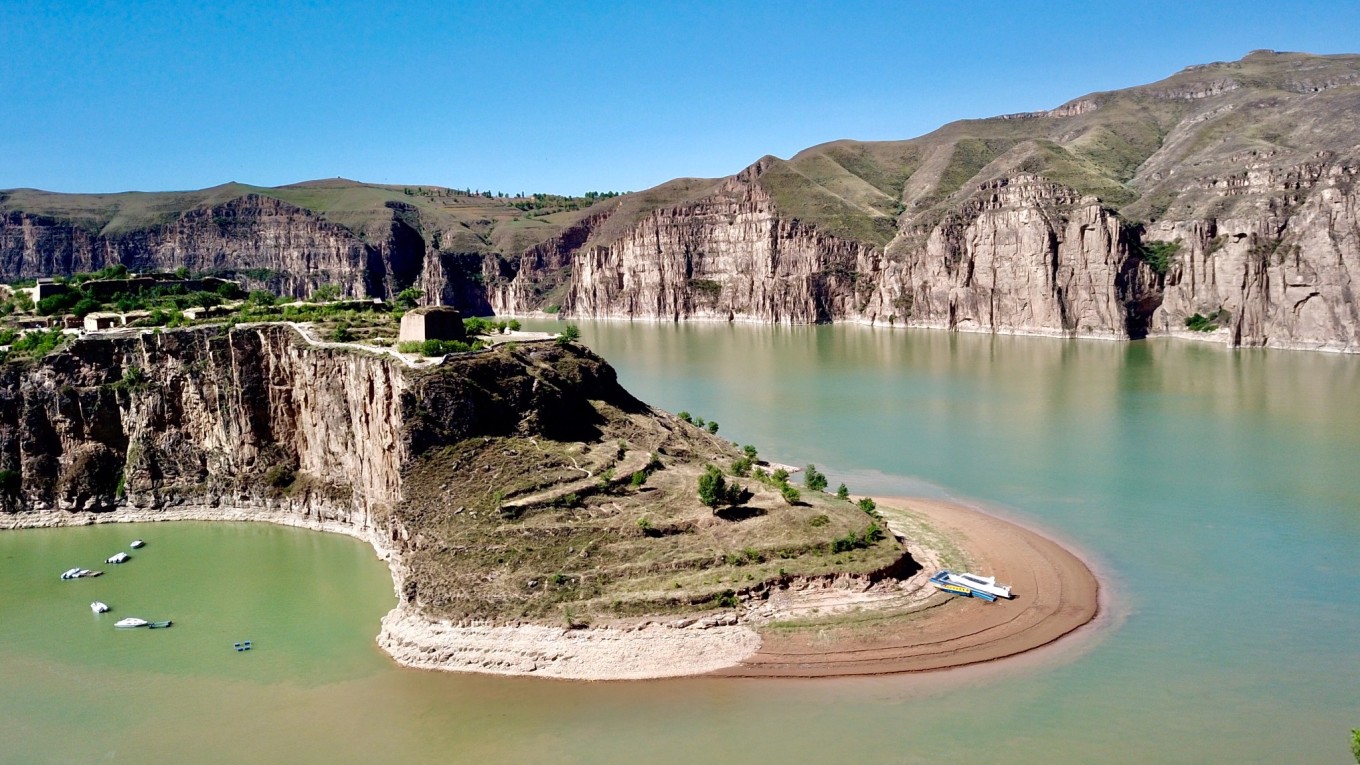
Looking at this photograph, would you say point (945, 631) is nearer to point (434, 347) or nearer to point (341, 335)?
point (434, 347)

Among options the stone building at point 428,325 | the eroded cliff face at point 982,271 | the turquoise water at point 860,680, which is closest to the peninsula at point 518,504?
the turquoise water at point 860,680

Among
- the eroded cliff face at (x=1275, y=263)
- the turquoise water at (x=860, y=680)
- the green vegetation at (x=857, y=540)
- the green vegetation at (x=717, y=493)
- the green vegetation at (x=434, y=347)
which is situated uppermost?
the eroded cliff face at (x=1275, y=263)

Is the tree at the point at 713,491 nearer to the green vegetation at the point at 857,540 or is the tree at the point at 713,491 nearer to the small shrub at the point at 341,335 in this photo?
the green vegetation at the point at 857,540

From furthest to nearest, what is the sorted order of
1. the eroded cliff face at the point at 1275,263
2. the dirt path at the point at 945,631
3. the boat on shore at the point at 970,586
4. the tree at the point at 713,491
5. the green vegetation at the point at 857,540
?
1. the eroded cliff face at the point at 1275,263
2. the tree at the point at 713,491
3. the green vegetation at the point at 857,540
4. the boat on shore at the point at 970,586
5. the dirt path at the point at 945,631

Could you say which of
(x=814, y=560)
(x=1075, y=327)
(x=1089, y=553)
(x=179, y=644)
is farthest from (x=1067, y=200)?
(x=179, y=644)

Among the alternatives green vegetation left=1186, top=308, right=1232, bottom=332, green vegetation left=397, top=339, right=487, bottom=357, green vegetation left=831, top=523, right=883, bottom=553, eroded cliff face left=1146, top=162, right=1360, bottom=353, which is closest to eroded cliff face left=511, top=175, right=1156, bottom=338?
eroded cliff face left=1146, top=162, right=1360, bottom=353

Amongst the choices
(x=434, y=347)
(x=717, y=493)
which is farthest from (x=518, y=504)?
(x=434, y=347)

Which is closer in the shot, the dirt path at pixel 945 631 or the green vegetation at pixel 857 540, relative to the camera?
the dirt path at pixel 945 631

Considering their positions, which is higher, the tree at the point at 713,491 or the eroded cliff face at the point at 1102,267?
the eroded cliff face at the point at 1102,267
